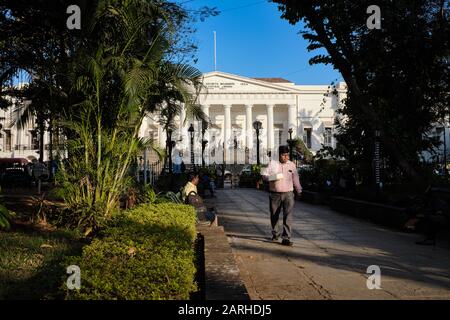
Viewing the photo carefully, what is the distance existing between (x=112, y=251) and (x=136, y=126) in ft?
14.9

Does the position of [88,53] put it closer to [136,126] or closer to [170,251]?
[136,126]

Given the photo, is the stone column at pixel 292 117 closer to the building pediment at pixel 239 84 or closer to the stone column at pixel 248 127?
the building pediment at pixel 239 84

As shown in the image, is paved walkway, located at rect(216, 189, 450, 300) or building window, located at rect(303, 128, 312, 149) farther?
building window, located at rect(303, 128, 312, 149)

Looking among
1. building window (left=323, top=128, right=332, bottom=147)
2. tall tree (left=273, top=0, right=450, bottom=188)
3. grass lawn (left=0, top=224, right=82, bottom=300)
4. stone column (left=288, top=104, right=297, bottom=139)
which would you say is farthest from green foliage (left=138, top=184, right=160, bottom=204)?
stone column (left=288, top=104, right=297, bottom=139)

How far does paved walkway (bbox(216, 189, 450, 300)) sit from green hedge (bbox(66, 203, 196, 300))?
0.94 m

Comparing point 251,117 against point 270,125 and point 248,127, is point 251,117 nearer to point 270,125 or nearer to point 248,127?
point 248,127

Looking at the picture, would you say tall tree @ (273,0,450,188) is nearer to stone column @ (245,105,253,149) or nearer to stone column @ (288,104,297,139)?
stone column @ (245,105,253,149)

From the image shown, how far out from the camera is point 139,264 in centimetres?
358

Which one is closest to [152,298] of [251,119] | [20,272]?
[20,272]

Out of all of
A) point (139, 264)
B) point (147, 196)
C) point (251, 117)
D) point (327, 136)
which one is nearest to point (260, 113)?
point (251, 117)

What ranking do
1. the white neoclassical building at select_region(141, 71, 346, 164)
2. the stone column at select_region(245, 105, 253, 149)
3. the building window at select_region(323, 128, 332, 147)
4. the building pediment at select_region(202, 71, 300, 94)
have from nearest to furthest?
the building window at select_region(323, 128, 332, 147) → the white neoclassical building at select_region(141, 71, 346, 164) → the stone column at select_region(245, 105, 253, 149) → the building pediment at select_region(202, 71, 300, 94)

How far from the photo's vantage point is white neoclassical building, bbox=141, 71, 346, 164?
63656mm

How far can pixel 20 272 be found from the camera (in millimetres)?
5059

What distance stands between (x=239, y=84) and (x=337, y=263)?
60.7m
